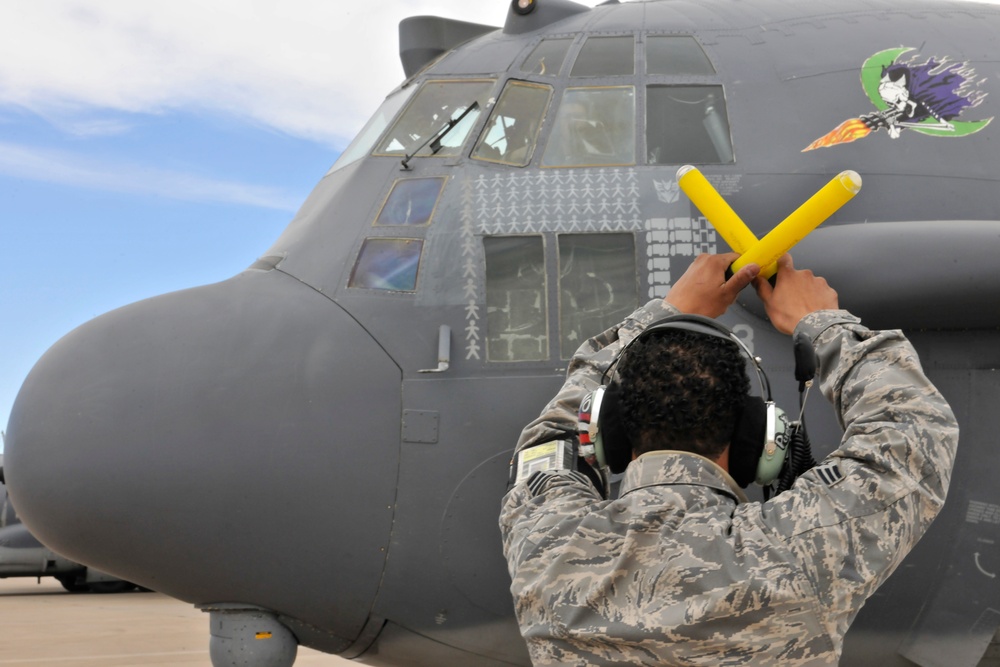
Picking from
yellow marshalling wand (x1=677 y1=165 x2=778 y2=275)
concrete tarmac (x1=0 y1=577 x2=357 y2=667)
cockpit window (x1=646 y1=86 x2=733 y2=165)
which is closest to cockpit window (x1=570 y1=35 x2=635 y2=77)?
cockpit window (x1=646 y1=86 x2=733 y2=165)

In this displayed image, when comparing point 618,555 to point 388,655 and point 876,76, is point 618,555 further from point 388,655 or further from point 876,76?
point 876,76

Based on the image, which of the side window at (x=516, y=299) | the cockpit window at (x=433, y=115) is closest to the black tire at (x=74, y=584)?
the cockpit window at (x=433, y=115)

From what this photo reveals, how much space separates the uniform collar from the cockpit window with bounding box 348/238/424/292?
2.79m

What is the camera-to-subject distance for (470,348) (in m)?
4.98

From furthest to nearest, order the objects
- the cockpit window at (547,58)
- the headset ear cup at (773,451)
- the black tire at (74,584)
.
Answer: the black tire at (74,584) → the cockpit window at (547,58) → the headset ear cup at (773,451)

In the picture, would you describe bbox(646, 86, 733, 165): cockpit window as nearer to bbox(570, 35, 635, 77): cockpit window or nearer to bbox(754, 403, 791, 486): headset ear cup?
bbox(570, 35, 635, 77): cockpit window

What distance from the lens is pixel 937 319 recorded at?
4762mm

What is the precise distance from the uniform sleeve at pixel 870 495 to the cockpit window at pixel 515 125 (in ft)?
10.1

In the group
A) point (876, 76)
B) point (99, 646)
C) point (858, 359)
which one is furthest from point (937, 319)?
point (99, 646)

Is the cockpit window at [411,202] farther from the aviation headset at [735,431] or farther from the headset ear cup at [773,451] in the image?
the headset ear cup at [773,451]

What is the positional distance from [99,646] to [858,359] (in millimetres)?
13056

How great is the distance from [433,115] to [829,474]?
3.82 metres

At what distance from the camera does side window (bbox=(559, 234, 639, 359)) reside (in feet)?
16.3

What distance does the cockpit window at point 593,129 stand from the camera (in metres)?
5.29
